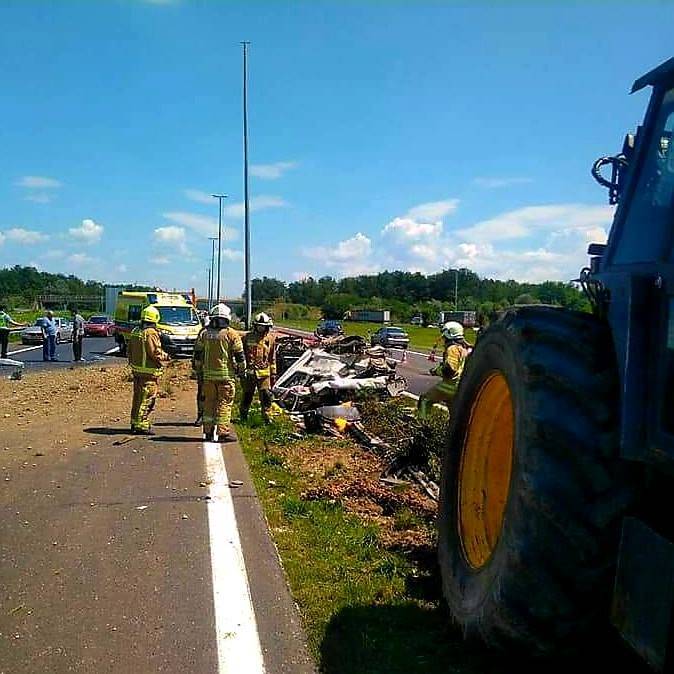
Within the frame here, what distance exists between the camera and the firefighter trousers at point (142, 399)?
462 inches

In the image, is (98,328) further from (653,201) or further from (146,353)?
(653,201)

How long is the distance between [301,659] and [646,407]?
2370 mm

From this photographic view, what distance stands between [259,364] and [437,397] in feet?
12.2

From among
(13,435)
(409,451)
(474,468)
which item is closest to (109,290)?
(13,435)

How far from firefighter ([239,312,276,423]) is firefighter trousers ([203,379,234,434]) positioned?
1.80 metres

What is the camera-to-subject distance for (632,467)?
312cm

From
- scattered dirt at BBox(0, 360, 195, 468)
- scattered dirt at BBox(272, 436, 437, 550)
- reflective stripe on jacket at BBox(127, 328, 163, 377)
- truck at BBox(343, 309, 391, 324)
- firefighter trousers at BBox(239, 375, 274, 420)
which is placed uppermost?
reflective stripe on jacket at BBox(127, 328, 163, 377)

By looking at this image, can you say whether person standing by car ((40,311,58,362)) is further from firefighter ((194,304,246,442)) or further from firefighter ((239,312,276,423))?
firefighter ((194,304,246,442))

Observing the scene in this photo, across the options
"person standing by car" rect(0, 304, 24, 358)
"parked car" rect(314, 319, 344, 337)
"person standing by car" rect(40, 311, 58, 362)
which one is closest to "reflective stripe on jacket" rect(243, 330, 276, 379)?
"person standing by car" rect(0, 304, 24, 358)

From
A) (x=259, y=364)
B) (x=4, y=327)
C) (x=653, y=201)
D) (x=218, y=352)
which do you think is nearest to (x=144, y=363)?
(x=218, y=352)

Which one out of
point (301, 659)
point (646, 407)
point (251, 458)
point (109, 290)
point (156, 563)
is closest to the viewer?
point (646, 407)

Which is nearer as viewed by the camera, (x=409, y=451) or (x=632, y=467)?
(x=632, y=467)

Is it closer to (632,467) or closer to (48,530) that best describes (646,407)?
(632,467)

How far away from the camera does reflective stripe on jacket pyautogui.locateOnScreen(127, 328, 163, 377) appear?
1162cm
